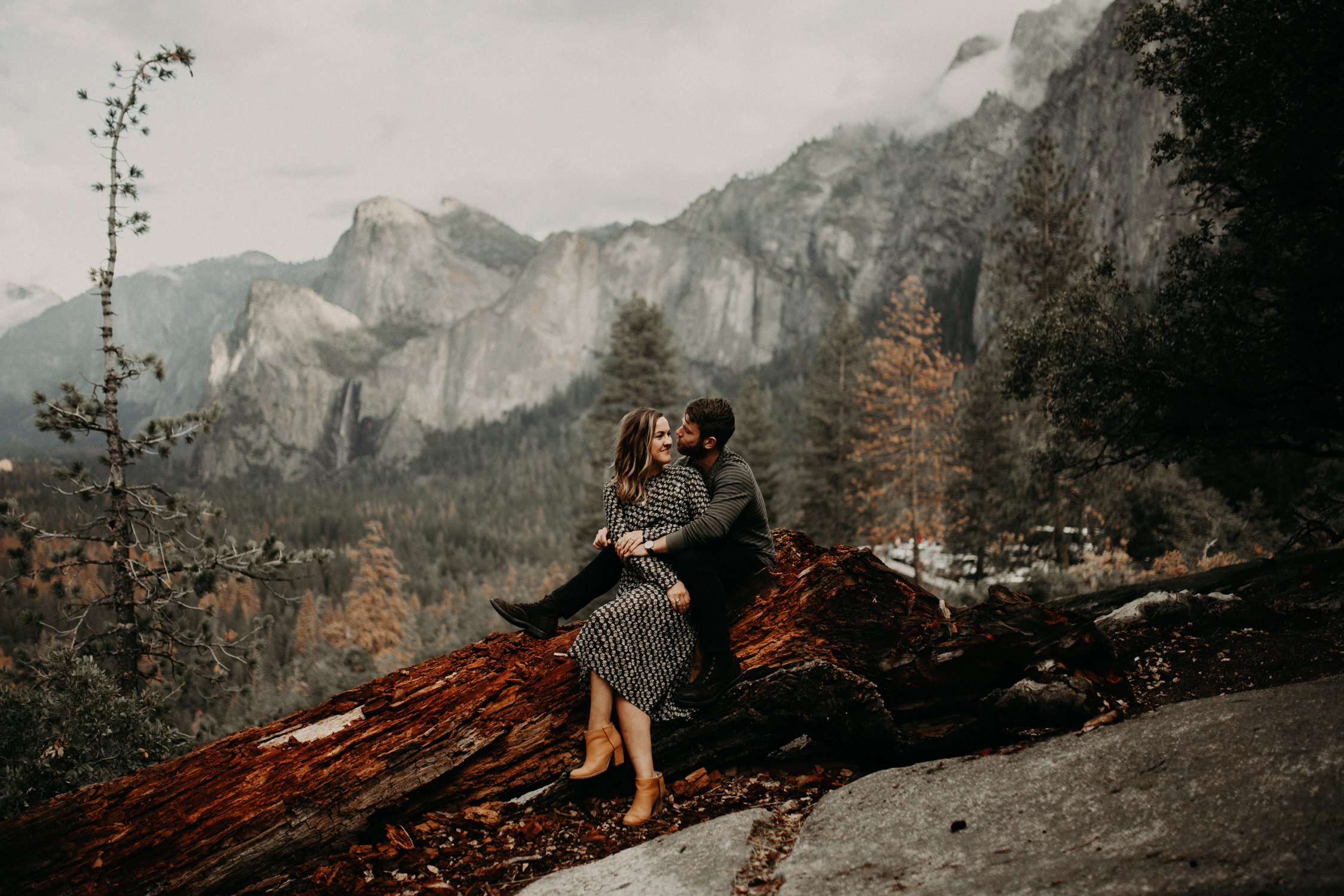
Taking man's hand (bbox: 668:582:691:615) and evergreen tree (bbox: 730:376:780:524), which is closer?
man's hand (bbox: 668:582:691:615)

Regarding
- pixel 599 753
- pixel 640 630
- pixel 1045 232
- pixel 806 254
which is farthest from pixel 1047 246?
pixel 806 254

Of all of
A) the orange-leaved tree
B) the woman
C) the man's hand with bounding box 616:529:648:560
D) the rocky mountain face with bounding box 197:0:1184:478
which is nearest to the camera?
the woman

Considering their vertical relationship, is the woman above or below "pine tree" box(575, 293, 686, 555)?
below

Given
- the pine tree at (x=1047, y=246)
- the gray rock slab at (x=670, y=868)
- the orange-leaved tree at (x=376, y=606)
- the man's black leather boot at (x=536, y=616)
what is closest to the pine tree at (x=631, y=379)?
the pine tree at (x=1047, y=246)

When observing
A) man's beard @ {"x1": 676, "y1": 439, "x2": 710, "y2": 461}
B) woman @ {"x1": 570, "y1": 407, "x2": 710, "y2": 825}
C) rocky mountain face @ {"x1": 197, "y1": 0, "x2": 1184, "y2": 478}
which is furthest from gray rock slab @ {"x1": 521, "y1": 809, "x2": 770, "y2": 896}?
rocky mountain face @ {"x1": 197, "y1": 0, "x2": 1184, "y2": 478}

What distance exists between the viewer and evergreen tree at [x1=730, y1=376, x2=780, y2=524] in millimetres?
30844

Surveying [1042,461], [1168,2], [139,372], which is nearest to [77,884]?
[139,372]

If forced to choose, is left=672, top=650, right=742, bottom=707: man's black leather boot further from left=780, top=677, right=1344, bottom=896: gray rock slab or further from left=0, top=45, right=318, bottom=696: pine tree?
left=0, top=45, right=318, bottom=696: pine tree

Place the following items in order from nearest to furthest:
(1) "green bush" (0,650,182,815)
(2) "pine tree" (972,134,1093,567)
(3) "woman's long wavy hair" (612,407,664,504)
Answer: (3) "woman's long wavy hair" (612,407,664,504) → (1) "green bush" (0,650,182,815) → (2) "pine tree" (972,134,1093,567)

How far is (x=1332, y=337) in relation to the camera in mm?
8414

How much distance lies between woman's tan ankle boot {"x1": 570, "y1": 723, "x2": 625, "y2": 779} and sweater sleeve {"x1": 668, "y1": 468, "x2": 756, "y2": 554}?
136cm

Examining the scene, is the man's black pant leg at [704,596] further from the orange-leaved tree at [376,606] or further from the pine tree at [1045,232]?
the orange-leaved tree at [376,606]

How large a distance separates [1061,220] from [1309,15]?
16761 millimetres

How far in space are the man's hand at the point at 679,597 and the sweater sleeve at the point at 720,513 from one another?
0.28 meters
